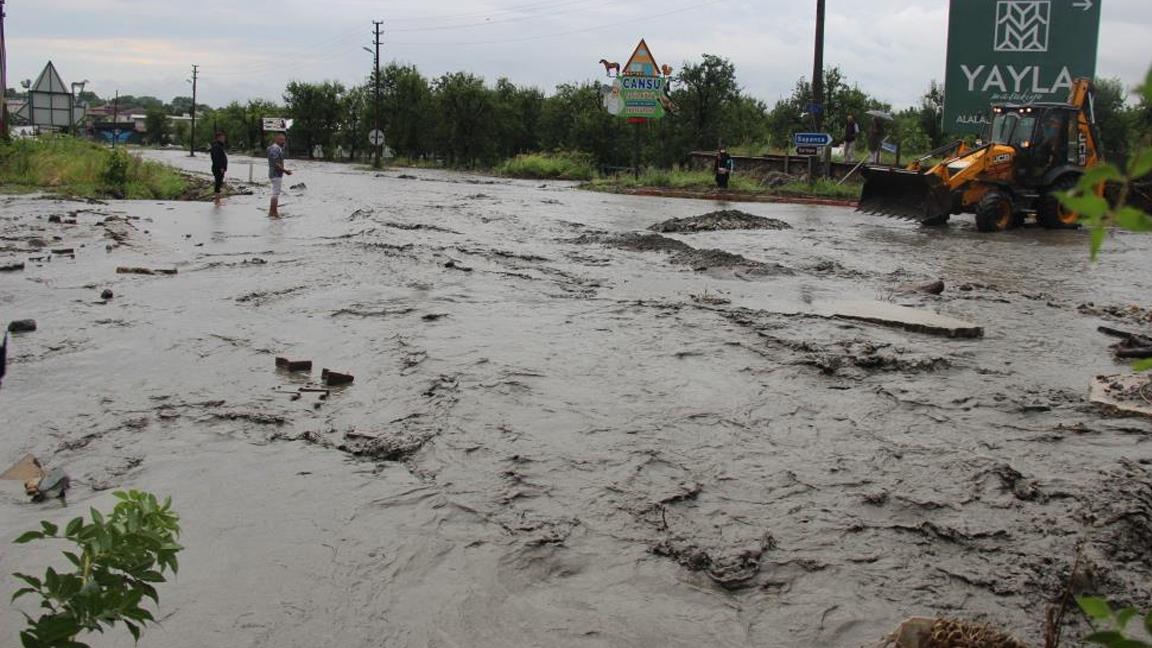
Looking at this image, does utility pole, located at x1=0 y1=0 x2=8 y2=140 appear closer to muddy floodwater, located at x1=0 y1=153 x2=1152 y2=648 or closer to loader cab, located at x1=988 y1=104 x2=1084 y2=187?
muddy floodwater, located at x1=0 y1=153 x2=1152 y2=648

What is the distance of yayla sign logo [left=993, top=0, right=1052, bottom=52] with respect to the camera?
28.8 metres

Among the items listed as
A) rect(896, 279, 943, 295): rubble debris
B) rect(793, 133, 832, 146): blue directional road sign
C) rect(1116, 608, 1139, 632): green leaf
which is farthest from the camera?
rect(793, 133, 832, 146): blue directional road sign

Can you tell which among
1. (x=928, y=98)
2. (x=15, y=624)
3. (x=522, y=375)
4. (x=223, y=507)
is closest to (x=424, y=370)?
(x=522, y=375)

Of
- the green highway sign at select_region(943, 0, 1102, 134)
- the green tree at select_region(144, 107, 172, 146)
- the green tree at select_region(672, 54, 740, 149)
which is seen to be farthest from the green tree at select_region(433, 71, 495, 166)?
the green tree at select_region(144, 107, 172, 146)

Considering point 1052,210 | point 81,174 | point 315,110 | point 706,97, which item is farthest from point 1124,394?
point 315,110

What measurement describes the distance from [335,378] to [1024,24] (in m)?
28.0

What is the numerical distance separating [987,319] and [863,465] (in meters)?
→ 5.28

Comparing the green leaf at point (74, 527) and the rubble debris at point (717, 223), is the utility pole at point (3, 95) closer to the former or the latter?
the rubble debris at point (717, 223)

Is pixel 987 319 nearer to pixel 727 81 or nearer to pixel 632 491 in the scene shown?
pixel 632 491

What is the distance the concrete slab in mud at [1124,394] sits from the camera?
6574 millimetres


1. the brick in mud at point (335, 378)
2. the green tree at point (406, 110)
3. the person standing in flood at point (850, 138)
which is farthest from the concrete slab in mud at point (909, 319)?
the green tree at point (406, 110)

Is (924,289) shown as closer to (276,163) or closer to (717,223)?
(717,223)

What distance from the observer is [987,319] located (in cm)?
1006

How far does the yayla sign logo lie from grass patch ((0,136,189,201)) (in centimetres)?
2470
